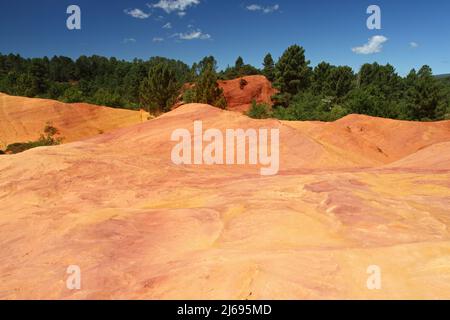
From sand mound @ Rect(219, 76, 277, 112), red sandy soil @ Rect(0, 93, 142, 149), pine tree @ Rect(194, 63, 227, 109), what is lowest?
red sandy soil @ Rect(0, 93, 142, 149)

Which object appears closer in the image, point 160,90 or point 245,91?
point 160,90

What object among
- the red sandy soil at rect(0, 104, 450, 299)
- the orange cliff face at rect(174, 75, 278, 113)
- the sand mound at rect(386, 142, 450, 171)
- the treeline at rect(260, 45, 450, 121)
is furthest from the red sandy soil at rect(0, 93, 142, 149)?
the sand mound at rect(386, 142, 450, 171)

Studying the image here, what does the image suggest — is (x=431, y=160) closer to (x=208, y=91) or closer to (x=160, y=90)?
(x=208, y=91)

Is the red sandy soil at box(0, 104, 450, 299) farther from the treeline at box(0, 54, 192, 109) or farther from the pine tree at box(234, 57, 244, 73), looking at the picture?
the pine tree at box(234, 57, 244, 73)

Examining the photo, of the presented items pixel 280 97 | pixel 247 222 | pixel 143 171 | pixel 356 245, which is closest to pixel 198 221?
pixel 247 222

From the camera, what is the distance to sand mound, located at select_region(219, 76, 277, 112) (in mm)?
56438

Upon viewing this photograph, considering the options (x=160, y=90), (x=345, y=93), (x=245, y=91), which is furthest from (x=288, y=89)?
(x=160, y=90)

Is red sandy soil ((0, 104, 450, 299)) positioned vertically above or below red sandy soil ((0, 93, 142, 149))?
below

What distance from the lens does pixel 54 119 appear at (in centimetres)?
3353

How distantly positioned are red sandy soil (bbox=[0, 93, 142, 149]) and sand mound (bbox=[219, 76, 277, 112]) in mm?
21743

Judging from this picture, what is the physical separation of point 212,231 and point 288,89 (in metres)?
46.7

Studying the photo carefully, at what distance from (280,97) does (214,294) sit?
4717 centimetres

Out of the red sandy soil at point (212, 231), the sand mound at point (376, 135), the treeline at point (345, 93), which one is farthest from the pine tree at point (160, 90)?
the red sandy soil at point (212, 231)

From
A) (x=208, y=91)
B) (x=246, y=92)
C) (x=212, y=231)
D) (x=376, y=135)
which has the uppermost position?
(x=246, y=92)
